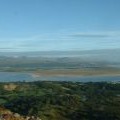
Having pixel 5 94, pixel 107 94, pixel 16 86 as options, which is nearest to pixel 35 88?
pixel 16 86

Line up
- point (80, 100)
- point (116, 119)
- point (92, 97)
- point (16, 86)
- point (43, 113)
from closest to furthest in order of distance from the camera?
point (116, 119) < point (43, 113) < point (80, 100) < point (92, 97) < point (16, 86)

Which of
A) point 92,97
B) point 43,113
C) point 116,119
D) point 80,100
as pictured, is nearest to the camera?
point 116,119

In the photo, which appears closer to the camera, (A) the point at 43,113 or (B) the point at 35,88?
(A) the point at 43,113

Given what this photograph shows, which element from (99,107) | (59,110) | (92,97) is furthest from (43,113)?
(92,97)

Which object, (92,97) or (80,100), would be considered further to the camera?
(92,97)

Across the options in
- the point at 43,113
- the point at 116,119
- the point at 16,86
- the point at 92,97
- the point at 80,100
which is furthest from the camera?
the point at 16,86

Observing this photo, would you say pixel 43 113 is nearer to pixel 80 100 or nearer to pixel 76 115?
pixel 76 115

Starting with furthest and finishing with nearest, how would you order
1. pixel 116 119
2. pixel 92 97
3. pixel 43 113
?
pixel 92 97
pixel 43 113
pixel 116 119

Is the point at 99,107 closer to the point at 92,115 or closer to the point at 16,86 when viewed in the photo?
the point at 92,115
